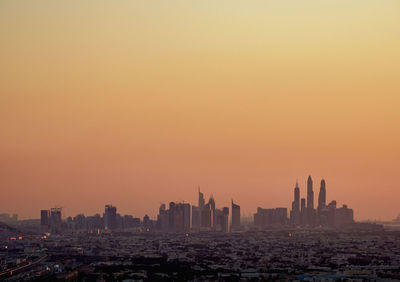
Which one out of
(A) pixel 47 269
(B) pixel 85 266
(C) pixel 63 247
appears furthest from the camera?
(C) pixel 63 247

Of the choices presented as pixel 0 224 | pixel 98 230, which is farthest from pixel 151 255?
pixel 98 230

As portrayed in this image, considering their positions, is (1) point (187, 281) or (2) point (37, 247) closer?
(1) point (187, 281)

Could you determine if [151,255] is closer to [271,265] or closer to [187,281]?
[271,265]

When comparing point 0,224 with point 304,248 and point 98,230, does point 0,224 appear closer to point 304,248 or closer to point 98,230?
point 98,230

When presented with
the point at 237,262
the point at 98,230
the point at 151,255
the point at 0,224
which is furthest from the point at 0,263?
the point at 98,230

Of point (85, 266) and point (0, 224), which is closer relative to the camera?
point (85, 266)

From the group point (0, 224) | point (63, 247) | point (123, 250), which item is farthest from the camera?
point (0, 224)

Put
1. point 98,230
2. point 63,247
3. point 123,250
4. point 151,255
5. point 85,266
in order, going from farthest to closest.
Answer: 1. point 98,230
2. point 63,247
3. point 123,250
4. point 151,255
5. point 85,266

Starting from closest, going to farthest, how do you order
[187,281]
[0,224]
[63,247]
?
[187,281] < [63,247] < [0,224]

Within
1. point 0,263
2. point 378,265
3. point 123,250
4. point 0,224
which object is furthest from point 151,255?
point 0,224
